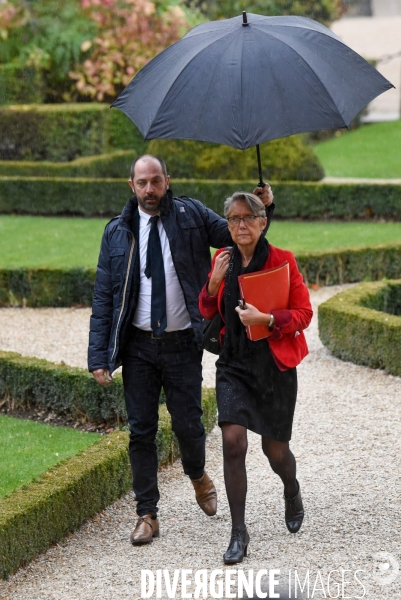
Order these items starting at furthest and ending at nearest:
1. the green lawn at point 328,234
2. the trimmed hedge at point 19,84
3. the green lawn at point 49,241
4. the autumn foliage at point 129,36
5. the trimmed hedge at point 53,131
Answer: the trimmed hedge at point 19,84, the trimmed hedge at point 53,131, the autumn foliage at point 129,36, the green lawn at point 328,234, the green lawn at point 49,241

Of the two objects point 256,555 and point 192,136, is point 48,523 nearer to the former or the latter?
point 256,555

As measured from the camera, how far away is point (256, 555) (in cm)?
404

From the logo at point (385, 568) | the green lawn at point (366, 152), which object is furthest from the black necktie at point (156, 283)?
the green lawn at point (366, 152)

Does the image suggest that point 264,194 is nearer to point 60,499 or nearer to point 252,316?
point 252,316

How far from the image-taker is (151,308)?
414 cm

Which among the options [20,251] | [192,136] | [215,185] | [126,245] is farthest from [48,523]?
[215,185]

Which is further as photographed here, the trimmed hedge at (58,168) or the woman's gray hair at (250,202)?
the trimmed hedge at (58,168)

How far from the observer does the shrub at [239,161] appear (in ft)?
48.4

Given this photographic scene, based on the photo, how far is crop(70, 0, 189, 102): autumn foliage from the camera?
17719mm

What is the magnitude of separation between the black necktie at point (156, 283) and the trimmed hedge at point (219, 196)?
9884mm

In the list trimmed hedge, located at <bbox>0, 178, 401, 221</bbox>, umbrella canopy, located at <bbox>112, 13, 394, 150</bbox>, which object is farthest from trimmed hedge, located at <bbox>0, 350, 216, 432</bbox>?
trimmed hedge, located at <bbox>0, 178, 401, 221</bbox>

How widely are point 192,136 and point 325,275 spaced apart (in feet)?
21.9

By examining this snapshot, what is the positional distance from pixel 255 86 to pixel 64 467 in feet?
6.63

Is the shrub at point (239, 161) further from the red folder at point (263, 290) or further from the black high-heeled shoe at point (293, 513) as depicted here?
the red folder at point (263, 290)
